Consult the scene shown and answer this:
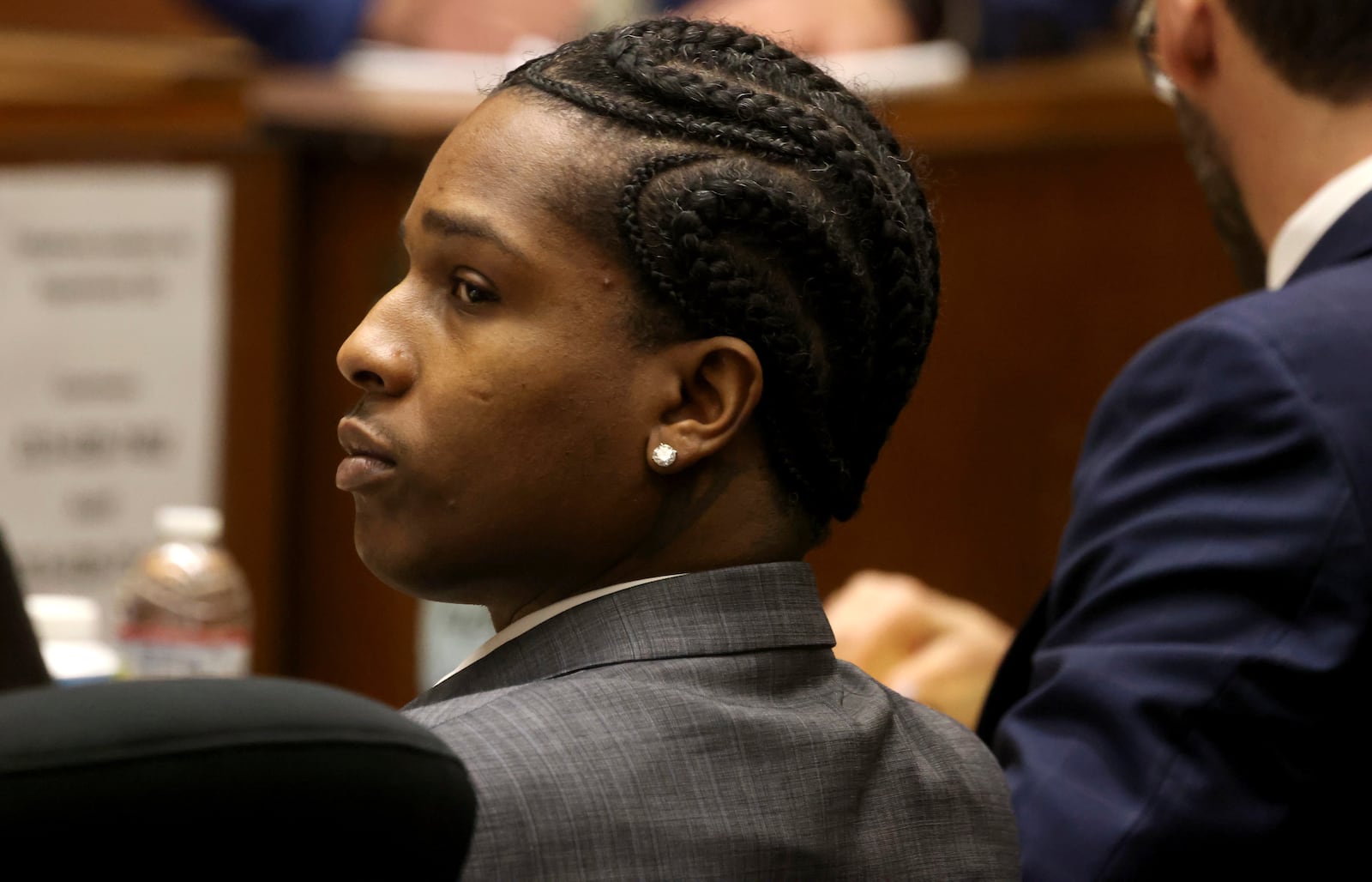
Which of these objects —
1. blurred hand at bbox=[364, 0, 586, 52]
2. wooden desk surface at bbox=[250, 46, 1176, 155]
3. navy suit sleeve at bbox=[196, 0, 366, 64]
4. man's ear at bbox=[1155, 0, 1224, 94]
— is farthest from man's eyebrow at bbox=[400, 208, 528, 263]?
blurred hand at bbox=[364, 0, 586, 52]

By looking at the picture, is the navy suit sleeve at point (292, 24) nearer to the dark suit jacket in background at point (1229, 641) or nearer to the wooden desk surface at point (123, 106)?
the wooden desk surface at point (123, 106)

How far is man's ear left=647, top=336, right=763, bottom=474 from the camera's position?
680 millimetres

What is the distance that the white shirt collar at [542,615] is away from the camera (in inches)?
26.7

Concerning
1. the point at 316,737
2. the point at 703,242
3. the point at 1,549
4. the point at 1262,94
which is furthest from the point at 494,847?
the point at 1262,94

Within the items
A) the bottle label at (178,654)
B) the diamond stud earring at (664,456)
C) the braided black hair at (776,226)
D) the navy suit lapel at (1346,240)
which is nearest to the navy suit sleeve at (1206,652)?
the navy suit lapel at (1346,240)

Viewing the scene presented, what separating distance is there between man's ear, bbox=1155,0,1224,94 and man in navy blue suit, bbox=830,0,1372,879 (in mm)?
221

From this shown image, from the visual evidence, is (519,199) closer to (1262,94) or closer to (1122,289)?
(1262,94)

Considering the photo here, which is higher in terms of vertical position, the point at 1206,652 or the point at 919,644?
the point at 1206,652

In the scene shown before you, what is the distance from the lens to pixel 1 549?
0.94 meters

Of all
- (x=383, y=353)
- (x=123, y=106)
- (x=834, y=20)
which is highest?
(x=383, y=353)

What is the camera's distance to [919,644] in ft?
4.65

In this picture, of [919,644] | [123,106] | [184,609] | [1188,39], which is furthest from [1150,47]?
[123,106]

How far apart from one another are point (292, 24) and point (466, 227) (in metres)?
1.72

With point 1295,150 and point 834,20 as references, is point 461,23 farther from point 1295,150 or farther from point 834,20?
point 1295,150
